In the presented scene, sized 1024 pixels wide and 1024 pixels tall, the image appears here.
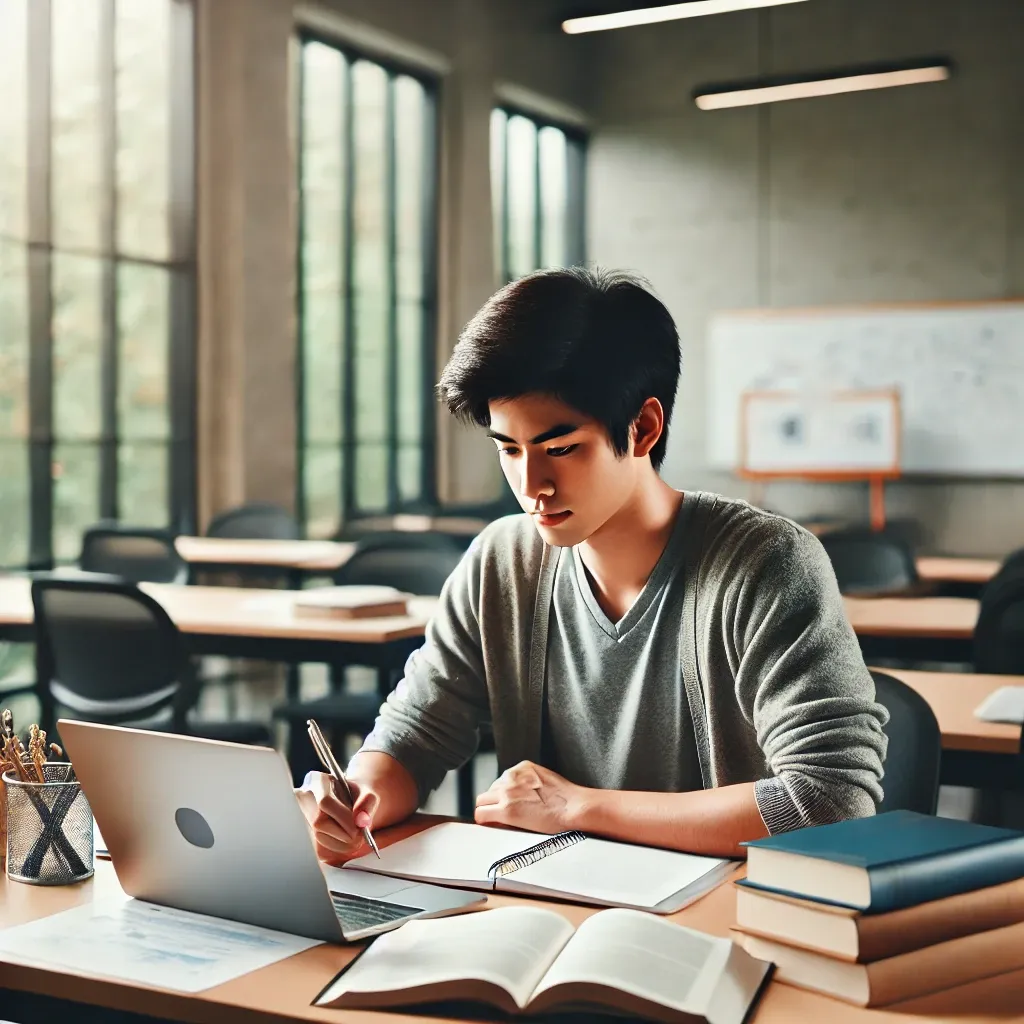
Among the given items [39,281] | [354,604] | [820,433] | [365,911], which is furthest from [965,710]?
[820,433]

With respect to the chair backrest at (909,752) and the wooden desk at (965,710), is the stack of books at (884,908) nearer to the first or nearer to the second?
the chair backrest at (909,752)

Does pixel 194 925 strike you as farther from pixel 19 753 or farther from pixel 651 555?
pixel 651 555

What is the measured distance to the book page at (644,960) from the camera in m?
1.01

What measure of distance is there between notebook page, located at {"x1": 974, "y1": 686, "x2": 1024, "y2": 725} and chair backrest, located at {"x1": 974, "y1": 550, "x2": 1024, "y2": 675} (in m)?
0.52

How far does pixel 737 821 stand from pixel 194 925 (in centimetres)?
58

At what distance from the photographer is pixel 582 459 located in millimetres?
1609

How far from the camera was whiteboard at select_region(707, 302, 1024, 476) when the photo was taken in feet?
28.2

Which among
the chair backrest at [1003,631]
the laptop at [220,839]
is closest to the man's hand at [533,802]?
the laptop at [220,839]

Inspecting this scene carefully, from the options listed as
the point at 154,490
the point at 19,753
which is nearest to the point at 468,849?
the point at 19,753

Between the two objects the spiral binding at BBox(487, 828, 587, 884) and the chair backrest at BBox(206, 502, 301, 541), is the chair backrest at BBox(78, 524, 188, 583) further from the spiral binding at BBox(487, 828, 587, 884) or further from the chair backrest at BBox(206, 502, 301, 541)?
the spiral binding at BBox(487, 828, 587, 884)

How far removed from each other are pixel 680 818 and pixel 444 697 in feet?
1.50

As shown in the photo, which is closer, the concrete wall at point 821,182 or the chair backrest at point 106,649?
the chair backrest at point 106,649

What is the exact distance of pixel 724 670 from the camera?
5.51 ft

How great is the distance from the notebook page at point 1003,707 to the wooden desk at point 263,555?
2.95 metres
